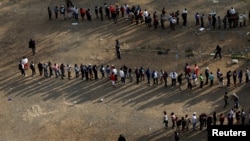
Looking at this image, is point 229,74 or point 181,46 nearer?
point 229,74

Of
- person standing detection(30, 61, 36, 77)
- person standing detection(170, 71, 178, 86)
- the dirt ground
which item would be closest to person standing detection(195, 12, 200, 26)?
the dirt ground

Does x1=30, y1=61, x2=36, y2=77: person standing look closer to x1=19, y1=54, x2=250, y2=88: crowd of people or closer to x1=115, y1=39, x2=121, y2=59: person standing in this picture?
x1=19, y1=54, x2=250, y2=88: crowd of people

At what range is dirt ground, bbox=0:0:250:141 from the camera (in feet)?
112

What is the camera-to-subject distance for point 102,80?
38.6 metres

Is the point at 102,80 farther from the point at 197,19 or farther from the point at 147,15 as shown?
the point at 197,19

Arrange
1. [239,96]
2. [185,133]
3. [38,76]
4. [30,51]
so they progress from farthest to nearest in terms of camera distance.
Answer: [30,51] < [38,76] < [239,96] < [185,133]

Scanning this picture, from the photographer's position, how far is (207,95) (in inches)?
1415

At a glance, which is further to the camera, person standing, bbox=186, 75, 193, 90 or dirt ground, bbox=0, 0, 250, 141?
person standing, bbox=186, 75, 193, 90

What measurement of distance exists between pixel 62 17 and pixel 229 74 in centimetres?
1689

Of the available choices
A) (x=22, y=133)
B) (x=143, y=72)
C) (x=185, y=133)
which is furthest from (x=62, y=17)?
(x=185, y=133)

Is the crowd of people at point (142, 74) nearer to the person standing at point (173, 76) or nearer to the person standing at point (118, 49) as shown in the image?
the person standing at point (173, 76)

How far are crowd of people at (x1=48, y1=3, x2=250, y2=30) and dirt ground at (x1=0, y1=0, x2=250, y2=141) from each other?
1.66 ft

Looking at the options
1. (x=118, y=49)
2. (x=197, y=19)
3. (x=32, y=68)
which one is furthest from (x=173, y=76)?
(x=32, y=68)

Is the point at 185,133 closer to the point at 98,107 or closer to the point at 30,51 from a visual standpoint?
the point at 98,107
